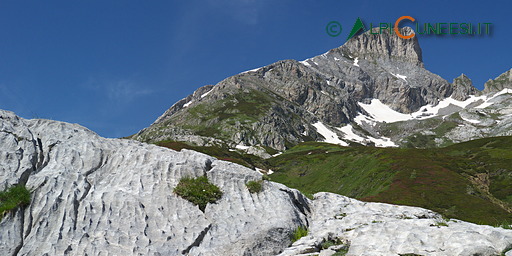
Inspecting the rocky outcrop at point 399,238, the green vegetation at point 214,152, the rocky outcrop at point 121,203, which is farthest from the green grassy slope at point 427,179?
the rocky outcrop at point 399,238

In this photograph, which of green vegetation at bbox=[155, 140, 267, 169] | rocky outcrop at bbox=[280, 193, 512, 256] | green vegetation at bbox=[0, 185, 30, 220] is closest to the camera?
rocky outcrop at bbox=[280, 193, 512, 256]

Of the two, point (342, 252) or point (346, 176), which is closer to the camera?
point (342, 252)

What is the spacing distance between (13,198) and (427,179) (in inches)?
3476

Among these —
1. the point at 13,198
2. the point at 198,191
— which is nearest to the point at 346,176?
the point at 198,191

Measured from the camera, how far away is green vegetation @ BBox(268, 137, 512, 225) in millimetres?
66438

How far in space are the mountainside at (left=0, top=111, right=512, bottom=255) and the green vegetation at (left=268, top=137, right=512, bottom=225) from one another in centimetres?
4111

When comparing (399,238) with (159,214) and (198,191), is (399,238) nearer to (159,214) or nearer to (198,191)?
(198,191)

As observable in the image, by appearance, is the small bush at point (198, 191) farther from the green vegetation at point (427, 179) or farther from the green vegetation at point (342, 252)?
the green vegetation at point (427, 179)

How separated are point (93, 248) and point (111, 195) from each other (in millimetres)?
3610

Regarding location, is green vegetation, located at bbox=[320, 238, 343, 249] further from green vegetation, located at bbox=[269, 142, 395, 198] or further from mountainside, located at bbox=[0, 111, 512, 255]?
green vegetation, located at bbox=[269, 142, 395, 198]

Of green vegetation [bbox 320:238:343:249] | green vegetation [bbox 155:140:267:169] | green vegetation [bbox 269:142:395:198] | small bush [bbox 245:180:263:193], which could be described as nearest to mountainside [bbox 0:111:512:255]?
Result: green vegetation [bbox 320:238:343:249]

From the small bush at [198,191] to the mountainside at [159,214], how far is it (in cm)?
31

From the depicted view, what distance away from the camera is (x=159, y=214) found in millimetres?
18516

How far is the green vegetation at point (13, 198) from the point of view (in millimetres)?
15992
